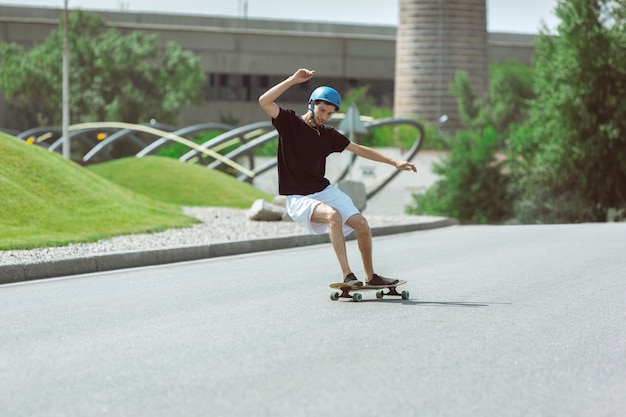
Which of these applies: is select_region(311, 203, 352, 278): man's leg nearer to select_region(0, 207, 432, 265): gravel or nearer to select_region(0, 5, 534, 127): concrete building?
select_region(0, 207, 432, 265): gravel

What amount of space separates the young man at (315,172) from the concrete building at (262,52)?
68.5 metres

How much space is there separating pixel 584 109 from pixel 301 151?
31185 mm

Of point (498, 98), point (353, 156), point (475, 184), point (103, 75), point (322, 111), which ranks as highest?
point (103, 75)

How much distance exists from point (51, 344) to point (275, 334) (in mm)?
1532

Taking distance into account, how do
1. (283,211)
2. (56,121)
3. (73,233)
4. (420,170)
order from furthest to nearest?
1. (56,121)
2. (420,170)
3. (283,211)
4. (73,233)

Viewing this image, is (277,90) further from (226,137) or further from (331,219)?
(226,137)

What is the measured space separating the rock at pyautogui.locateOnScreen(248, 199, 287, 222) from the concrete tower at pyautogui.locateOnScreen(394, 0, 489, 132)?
128ft

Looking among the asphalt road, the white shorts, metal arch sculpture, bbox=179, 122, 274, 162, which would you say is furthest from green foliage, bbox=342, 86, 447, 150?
the white shorts

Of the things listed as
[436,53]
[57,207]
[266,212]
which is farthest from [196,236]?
[436,53]

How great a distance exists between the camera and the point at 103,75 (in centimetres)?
6419

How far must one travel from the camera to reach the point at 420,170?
56688 millimetres

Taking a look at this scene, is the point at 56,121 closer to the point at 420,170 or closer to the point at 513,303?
the point at 420,170

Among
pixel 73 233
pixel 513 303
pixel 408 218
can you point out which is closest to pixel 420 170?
pixel 408 218

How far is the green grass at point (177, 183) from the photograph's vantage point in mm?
31477
